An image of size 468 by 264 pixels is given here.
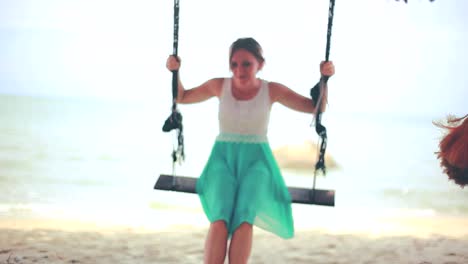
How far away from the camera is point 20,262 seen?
3.19 meters

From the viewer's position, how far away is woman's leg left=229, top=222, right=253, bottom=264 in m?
2.13

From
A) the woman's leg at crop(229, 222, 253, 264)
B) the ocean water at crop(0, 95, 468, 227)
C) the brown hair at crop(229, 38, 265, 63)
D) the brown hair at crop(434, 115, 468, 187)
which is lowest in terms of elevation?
the ocean water at crop(0, 95, 468, 227)

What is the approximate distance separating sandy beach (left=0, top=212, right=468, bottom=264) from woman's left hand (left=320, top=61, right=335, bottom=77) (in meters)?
1.64

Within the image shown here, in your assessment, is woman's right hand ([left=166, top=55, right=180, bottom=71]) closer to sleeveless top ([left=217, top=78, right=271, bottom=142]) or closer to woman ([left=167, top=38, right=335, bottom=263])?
woman ([left=167, top=38, right=335, bottom=263])

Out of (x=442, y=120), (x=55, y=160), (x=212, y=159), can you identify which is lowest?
(x=55, y=160)

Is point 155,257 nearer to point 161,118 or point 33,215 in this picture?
point 33,215

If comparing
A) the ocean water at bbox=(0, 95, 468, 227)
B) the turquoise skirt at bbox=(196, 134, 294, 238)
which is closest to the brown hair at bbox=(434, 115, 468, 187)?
the ocean water at bbox=(0, 95, 468, 227)

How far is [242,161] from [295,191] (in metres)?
0.26

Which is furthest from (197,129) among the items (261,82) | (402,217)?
(261,82)

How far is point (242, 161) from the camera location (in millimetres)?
2342

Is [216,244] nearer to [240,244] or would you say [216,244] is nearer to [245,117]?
[240,244]

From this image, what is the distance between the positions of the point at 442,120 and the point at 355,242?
2107 mm

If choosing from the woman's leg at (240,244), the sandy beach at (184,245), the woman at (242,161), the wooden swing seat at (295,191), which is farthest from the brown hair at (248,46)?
the sandy beach at (184,245)

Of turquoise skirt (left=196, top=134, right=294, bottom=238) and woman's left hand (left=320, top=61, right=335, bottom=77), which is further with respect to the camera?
woman's left hand (left=320, top=61, right=335, bottom=77)
